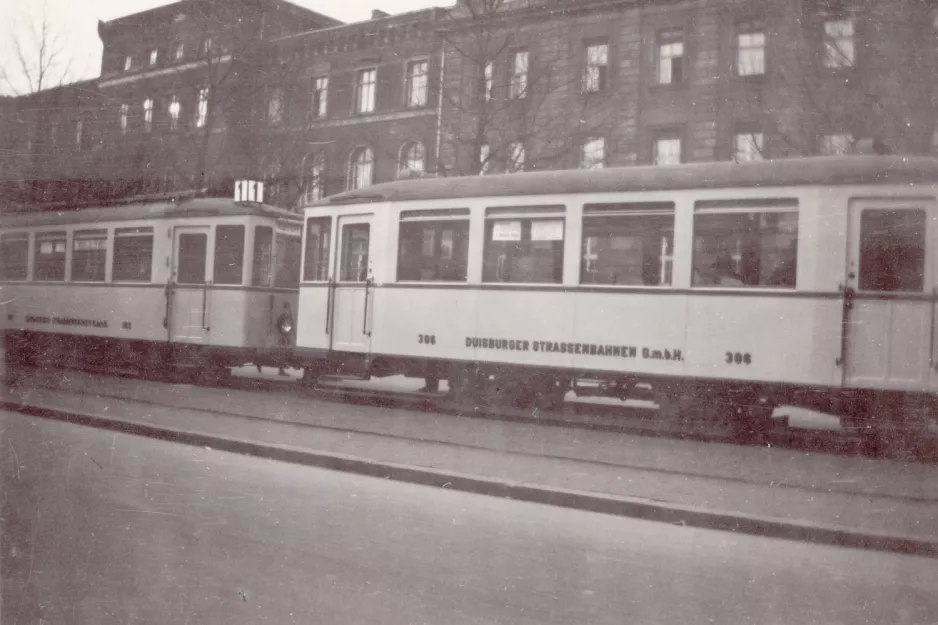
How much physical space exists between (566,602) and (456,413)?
7.60 metres

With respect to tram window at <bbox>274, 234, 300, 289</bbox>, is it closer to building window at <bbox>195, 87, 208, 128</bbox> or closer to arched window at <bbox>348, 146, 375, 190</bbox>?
building window at <bbox>195, 87, 208, 128</bbox>

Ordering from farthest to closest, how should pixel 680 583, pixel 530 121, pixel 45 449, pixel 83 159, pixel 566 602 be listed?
1. pixel 530 121
2. pixel 83 159
3. pixel 45 449
4. pixel 680 583
5. pixel 566 602

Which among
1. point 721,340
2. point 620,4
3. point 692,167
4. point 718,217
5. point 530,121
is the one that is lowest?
point 721,340

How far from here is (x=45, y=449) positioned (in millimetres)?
8156

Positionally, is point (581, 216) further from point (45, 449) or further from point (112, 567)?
point (112, 567)

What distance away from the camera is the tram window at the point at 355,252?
529 inches

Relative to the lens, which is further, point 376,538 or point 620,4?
point 620,4

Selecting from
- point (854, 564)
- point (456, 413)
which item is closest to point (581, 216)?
point (456, 413)

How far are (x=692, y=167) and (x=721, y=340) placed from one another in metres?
2.32

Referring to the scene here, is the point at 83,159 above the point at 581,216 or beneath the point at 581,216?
above

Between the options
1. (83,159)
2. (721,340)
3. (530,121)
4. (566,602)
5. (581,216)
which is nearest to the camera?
(566,602)

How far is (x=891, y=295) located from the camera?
31.8ft

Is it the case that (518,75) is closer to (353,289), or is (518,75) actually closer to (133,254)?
(353,289)

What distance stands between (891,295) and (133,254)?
45.3 feet
